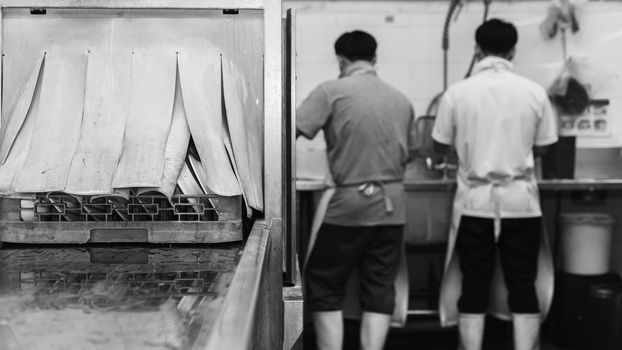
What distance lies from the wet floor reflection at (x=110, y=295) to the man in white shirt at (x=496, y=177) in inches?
76.6

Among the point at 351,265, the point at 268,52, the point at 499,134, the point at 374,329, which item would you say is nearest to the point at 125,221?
the point at 268,52

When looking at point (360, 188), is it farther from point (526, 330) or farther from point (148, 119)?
point (148, 119)

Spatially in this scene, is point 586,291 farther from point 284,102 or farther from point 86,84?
point 86,84

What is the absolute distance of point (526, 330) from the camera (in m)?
3.16

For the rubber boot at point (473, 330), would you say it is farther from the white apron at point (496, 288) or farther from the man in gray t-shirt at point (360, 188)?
the man in gray t-shirt at point (360, 188)

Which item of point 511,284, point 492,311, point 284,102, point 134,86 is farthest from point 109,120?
point 492,311

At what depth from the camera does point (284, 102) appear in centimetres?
167

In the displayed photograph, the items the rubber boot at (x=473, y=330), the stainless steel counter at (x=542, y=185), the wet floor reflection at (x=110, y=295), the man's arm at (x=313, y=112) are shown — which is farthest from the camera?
the stainless steel counter at (x=542, y=185)

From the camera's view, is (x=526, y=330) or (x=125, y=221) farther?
(x=526, y=330)

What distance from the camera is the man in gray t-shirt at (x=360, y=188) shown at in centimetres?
296

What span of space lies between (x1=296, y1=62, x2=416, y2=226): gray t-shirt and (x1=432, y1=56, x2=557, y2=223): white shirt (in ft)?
0.96

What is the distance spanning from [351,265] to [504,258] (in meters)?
0.73

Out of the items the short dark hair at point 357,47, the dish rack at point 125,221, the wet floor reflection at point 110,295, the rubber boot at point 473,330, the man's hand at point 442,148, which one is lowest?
the rubber boot at point 473,330

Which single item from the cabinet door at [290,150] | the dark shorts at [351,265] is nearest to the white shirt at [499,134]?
the dark shorts at [351,265]
